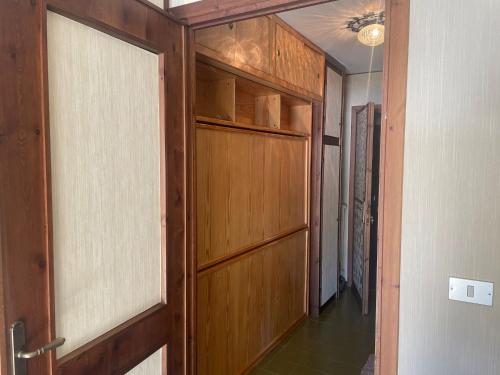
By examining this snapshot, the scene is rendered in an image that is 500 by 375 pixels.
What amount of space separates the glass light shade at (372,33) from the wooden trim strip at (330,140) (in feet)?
3.40

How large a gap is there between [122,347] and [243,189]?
140cm

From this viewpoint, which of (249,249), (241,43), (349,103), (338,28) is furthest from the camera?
(349,103)

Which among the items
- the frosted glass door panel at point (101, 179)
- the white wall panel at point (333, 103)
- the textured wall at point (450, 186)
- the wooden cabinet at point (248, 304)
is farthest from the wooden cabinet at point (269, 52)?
the wooden cabinet at point (248, 304)

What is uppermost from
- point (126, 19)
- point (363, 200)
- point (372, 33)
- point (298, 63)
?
point (372, 33)

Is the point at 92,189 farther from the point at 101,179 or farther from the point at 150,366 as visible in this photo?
the point at 150,366

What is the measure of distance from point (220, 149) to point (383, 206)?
121 cm

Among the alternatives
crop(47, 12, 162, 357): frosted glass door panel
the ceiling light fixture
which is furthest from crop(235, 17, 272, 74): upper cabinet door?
crop(47, 12, 162, 357): frosted glass door panel

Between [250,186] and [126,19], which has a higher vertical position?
[126,19]

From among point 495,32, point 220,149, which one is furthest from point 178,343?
point 495,32

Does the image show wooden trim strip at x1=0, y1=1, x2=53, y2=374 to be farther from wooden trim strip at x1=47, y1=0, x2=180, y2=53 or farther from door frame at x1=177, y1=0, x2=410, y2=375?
door frame at x1=177, y1=0, x2=410, y2=375

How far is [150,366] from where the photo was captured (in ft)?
4.67

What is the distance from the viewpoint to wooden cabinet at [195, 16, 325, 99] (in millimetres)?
2043

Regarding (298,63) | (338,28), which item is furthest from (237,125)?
(338,28)

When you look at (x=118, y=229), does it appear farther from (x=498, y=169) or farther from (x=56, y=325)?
(x=498, y=169)
